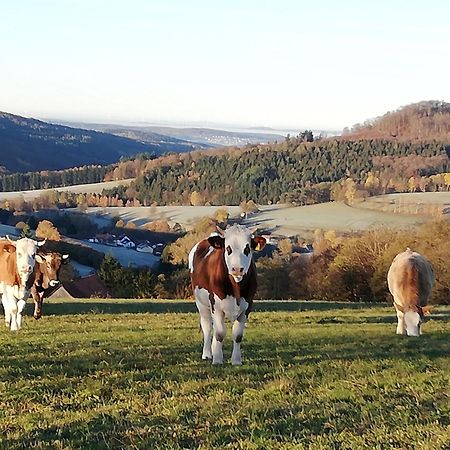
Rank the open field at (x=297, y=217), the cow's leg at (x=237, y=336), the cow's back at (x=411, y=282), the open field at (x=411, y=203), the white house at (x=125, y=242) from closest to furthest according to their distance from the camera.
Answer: the cow's leg at (x=237, y=336)
the cow's back at (x=411, y=282)
the open field at (x=297, y=217)
the open field at (x=411, y=203)
the white house at (x=125, y=242)

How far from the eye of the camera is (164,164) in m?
185

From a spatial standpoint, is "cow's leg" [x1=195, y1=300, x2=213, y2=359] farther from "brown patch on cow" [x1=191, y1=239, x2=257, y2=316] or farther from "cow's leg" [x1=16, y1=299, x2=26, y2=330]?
"cow's leg" [x1=16, y1=299, x2=26, y2=330]

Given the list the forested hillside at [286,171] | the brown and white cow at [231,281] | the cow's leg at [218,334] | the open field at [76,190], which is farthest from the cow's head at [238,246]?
the open field at [76,190]

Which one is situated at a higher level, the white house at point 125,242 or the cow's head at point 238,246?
the cow's head at point 238,246

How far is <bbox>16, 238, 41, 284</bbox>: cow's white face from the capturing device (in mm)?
16456

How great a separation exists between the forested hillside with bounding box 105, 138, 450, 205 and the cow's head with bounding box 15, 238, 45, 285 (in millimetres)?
117364

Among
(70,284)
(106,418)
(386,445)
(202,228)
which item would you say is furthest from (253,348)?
(202,228)

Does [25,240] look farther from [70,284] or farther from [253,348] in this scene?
[70,284]

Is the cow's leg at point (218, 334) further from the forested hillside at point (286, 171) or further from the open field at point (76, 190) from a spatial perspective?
the open field at point (76, 190)

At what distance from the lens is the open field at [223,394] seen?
23.7 feet

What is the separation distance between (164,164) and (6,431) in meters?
179

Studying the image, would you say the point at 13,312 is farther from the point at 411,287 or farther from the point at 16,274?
the point at 411,287

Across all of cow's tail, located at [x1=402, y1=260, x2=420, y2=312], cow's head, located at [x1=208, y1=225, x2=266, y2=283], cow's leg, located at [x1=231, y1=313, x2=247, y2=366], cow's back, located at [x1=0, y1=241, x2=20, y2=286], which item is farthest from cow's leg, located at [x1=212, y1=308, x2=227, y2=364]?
cow's tail, located at [x1=402, y1=260, x2=420, y2=312]

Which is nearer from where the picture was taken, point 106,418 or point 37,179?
point 106,418
